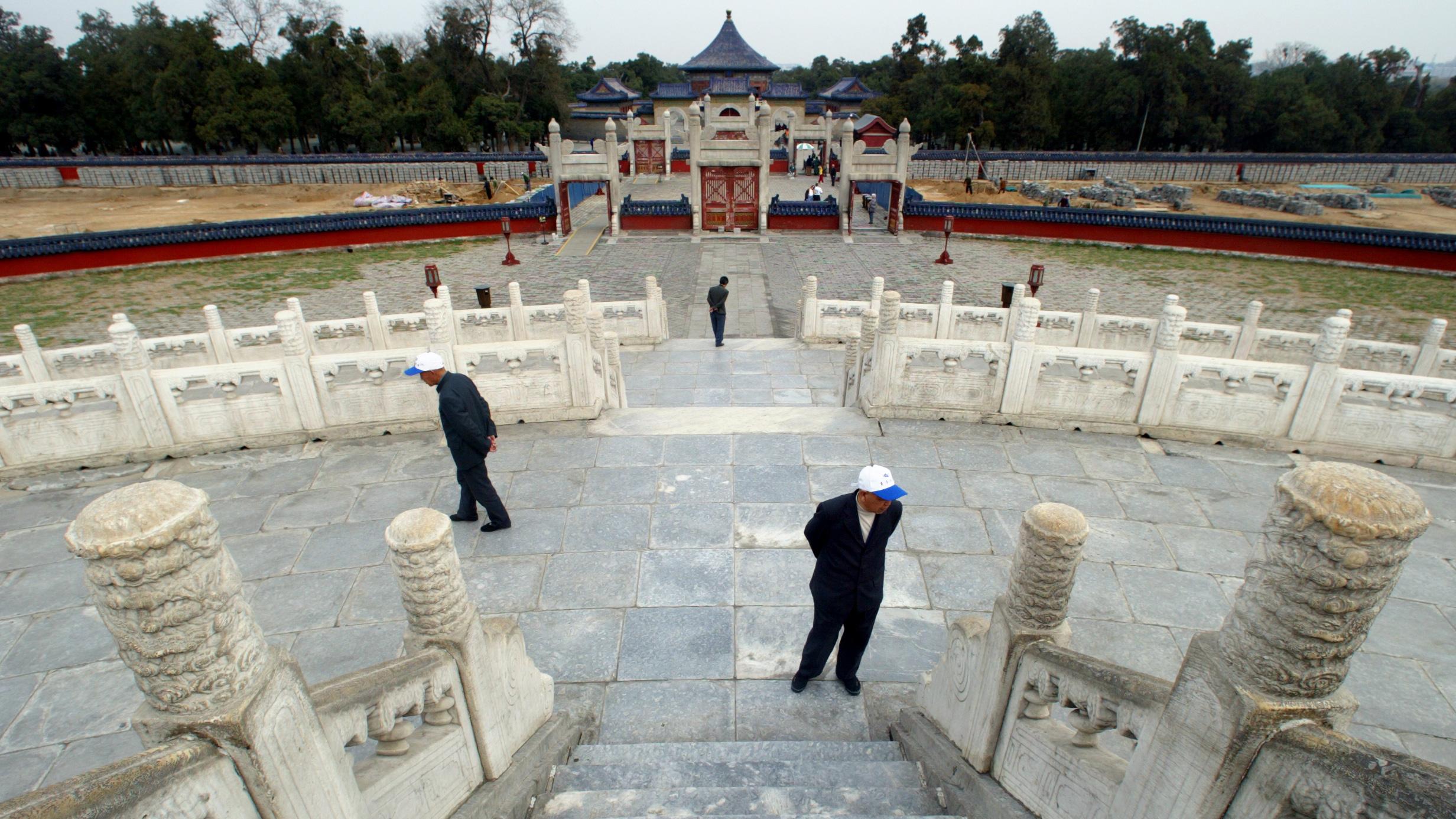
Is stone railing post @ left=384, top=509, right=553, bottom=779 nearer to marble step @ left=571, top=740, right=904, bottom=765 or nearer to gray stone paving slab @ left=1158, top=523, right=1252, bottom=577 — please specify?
marble step @ left=571, top=740, right=904, bottom=765

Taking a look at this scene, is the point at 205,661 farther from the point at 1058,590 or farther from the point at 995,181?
the point at 995,181

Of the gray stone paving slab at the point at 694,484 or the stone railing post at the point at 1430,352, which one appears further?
the stone railing post at the point at 1430,352

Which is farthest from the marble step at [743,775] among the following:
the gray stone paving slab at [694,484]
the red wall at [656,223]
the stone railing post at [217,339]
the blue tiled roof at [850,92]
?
the blue tiled roof at [850,92]

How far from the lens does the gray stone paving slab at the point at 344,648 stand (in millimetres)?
3994

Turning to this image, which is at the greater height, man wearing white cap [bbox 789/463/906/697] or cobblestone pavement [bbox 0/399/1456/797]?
man wearing white cap [bbox 789/463/906/697]

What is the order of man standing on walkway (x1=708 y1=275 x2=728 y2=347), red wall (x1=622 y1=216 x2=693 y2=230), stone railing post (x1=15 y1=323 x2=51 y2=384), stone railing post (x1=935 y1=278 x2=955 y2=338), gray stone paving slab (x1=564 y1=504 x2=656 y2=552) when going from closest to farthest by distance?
gray stone paving slab (x1=564 y1=504 x2=656 y2=552) → stone railing post (x1=15 y1=323 x2=51 y2=384) → stone railing post (x1=935 y1=278 x2=955 y2=338) → man standing on walkway (x1=708 y1=275 x2=728 y2=347) → red wall (x1=622 y1=216 x2=693 y2=230)

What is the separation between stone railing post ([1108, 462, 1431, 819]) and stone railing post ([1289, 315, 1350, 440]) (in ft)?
18.5

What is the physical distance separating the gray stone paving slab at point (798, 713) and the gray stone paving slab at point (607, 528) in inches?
61.1

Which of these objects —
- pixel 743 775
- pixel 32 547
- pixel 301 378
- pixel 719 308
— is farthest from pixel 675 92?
pixel 743 775

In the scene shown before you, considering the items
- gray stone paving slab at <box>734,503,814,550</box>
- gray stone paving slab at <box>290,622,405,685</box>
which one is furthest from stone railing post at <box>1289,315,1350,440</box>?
gray stone paving slab at <box>290,622,405,685</box>

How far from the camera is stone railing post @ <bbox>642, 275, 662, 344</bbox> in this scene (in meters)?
12.0

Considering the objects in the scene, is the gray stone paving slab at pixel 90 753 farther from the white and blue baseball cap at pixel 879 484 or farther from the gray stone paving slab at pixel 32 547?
the white and blue baseball cap at pixel 879 484

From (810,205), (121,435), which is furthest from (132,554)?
(810,205)

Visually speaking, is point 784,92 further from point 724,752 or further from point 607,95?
point 724,752
